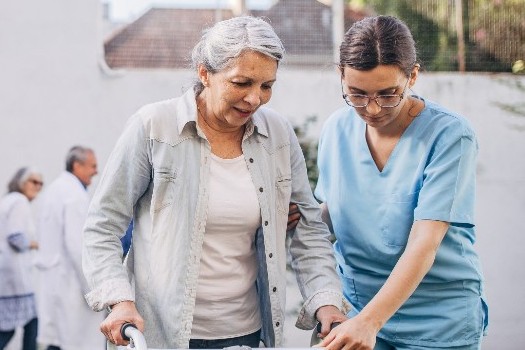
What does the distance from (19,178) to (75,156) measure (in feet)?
2.20

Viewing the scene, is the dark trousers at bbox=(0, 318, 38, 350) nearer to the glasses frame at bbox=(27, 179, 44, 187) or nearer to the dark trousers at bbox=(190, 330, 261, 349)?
the glasses frame at bbox=(27, 179, 44, 187)

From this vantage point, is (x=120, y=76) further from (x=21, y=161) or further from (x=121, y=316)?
(x=121, y=316)

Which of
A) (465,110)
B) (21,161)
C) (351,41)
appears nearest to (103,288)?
(351,41)

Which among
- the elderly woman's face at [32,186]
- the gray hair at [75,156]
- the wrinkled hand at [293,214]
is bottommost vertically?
the elderly woman's face at [32,186]

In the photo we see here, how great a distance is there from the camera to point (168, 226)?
296cm

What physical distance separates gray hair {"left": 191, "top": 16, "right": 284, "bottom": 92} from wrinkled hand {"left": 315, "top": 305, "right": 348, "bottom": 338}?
73 cm

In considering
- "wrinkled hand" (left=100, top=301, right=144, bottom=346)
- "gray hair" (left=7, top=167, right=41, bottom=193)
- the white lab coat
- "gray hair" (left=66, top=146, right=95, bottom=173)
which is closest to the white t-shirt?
"wrinkled hand" (left=100, top=301, right=144, bottom=346)

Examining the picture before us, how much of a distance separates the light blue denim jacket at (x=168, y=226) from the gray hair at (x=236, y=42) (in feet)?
0.59

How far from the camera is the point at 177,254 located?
294 centimetres

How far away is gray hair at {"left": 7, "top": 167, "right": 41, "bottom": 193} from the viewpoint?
27.0ft

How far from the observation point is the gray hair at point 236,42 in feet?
9.39

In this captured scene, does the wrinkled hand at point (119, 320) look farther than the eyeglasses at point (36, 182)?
No

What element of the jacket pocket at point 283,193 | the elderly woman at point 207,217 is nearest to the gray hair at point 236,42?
the elderly woman at point 207,217

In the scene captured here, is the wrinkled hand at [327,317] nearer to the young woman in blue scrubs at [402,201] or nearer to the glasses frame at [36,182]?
the young woman in blue scrubs at [402,201]
